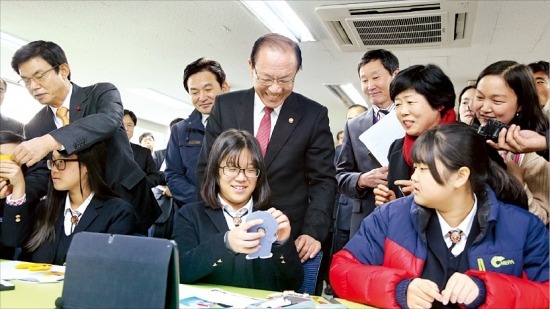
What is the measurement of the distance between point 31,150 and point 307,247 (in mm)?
1087

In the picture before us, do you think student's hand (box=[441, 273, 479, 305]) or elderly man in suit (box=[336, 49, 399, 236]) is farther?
elderly man in suit (box=[336, 49, 399, 236])

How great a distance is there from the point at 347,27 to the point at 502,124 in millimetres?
2692

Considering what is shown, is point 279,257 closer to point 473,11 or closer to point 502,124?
point 502,124

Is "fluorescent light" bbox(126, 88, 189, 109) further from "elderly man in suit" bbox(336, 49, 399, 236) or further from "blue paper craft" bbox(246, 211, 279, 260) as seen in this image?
"blue paper craft" bbox(246, 211, 279, 260)

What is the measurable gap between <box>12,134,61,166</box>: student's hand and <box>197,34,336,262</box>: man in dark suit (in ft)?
1.94

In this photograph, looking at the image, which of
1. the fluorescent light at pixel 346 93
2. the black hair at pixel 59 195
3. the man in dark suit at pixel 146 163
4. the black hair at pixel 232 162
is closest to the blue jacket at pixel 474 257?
the black hair at pixel 232 162

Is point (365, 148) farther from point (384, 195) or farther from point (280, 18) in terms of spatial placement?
point (280, 18)

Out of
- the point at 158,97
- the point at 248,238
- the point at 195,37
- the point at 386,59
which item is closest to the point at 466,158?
the point at 248,238

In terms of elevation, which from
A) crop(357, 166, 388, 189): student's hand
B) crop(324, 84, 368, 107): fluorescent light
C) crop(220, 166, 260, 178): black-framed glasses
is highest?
crop(324, 84, 368, 107): fluorescent light

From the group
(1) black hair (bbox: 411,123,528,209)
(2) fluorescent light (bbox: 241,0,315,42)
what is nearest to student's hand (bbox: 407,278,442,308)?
(1) black hair (bbox: 411,123,528,209)

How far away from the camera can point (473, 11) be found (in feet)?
12.4

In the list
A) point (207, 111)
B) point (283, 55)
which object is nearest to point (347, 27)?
point (207, 111)

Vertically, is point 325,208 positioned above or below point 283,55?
below

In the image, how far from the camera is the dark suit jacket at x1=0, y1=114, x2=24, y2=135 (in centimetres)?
268
